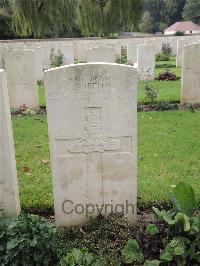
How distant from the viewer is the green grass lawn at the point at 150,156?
4711 mm

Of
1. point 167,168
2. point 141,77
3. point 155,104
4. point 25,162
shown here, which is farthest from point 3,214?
point 141,77

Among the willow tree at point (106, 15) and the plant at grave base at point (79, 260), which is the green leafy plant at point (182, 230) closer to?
the plant at grave base at point (79, 260)

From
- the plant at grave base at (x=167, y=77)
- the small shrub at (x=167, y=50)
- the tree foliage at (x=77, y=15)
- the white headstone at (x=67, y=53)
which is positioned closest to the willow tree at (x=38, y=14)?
the tree foliage at (x=77, y=15)

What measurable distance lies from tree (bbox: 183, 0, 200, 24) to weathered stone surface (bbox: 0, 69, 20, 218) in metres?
63.8

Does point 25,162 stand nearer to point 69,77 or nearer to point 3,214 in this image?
point 3,214

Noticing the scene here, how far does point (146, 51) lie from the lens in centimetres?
1451

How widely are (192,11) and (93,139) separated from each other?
218 feet

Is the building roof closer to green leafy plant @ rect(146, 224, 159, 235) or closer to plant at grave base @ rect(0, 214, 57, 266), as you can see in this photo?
green leafy plant @ rect(146, 224, 159, 235)

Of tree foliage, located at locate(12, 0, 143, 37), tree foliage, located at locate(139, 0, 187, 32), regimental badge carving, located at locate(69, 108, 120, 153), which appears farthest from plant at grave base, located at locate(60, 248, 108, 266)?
tree foliage, located at locate(139, 0, 187, 32)

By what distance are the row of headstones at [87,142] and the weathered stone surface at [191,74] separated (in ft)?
20.1

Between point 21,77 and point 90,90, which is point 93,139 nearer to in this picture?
point 90,90

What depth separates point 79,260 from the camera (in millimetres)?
3188

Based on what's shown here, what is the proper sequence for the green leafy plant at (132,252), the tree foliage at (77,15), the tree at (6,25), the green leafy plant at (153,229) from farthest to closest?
the tree at (6,25) < the tree foliage at (77,15) < the green leafy plant at (153,229) < the green leafy plant at (132,252)

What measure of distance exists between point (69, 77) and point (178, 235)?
177cm
